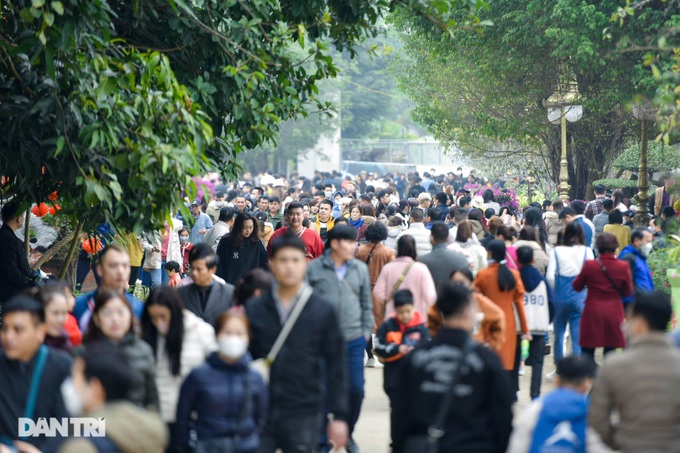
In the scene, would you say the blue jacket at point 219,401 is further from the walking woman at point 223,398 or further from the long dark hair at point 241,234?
the long dark hair at point 241,234

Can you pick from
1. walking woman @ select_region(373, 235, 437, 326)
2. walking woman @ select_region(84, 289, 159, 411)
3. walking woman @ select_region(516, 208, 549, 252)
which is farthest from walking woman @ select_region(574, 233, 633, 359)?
walking woman @ select_region(84, 289, 159, 411)

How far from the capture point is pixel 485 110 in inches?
1050

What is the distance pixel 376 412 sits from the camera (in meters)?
10.7

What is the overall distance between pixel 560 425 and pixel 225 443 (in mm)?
1673

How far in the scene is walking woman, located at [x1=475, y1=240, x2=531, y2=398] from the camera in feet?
32.2

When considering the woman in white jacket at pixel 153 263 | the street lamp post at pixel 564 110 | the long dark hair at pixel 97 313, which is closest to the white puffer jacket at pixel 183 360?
the long dark hair at pixel 97 313

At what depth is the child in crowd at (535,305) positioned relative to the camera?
10484mm

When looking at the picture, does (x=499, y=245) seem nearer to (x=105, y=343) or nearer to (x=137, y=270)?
(x=105, y=343)

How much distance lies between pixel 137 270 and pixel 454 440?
12286mm

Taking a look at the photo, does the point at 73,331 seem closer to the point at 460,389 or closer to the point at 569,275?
the point at 460,389

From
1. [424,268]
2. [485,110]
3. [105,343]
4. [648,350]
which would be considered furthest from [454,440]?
[485,110]

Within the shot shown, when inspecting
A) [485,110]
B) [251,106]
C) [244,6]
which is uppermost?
[485,110]

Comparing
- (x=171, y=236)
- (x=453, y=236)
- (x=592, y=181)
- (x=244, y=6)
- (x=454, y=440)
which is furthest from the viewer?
(x=592, y=181)

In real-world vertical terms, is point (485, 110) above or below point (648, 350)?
above
